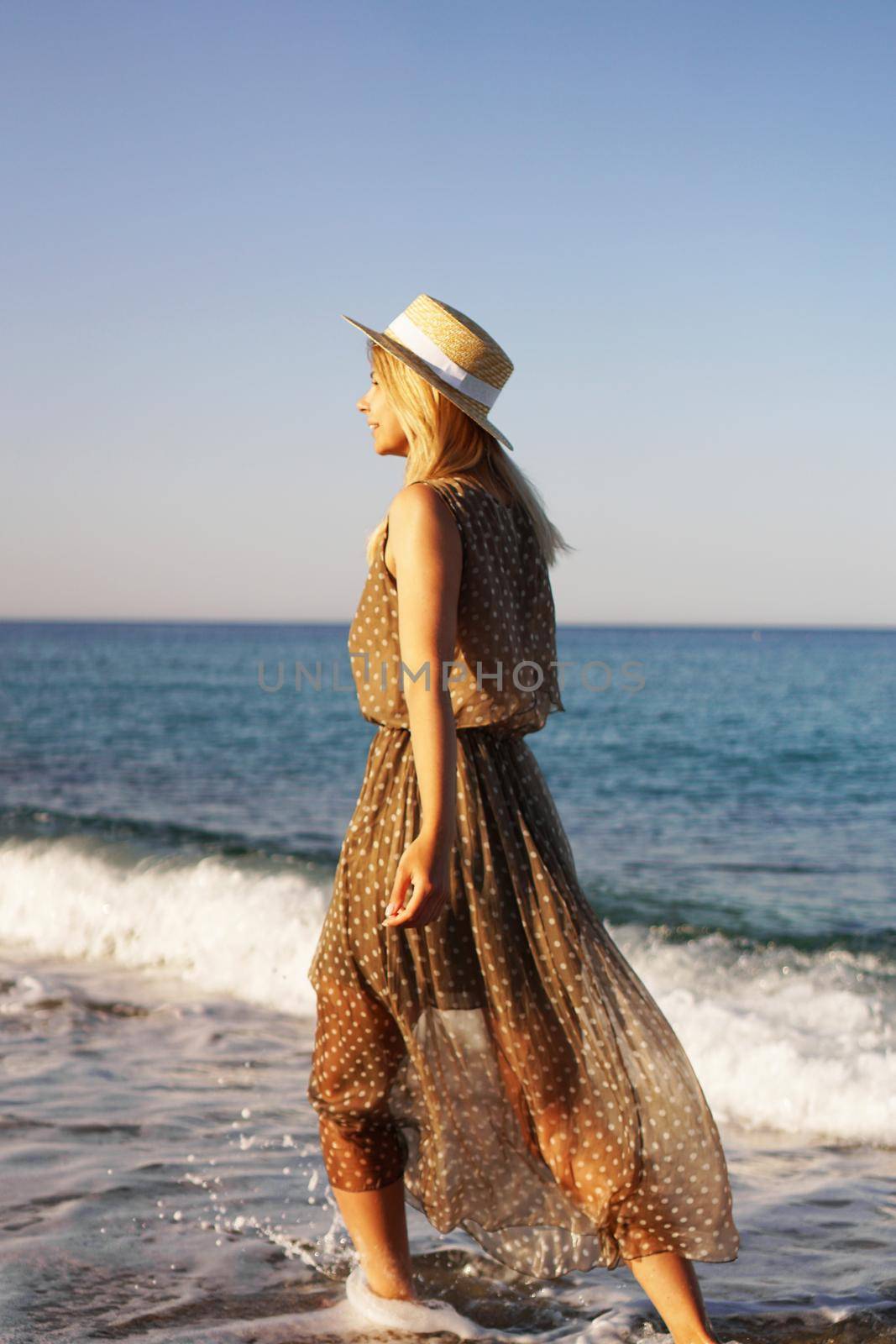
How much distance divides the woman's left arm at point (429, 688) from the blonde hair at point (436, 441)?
0.56ft

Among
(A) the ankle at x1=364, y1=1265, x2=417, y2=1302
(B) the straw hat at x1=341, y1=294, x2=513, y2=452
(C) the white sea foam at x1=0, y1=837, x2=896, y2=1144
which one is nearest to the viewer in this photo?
(B) the straw hat at x1=341, y1=294, x2=513, y2=452

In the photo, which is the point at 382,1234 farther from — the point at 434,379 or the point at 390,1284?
the point at 434,379

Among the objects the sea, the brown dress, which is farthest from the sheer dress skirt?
the sea

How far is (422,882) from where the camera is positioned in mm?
2123

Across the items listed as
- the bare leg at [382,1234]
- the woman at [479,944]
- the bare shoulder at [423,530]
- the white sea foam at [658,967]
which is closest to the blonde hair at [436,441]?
the woman at [479,944]

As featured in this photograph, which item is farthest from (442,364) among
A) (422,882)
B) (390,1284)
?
(390,1284)

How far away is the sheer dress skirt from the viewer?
2.24m

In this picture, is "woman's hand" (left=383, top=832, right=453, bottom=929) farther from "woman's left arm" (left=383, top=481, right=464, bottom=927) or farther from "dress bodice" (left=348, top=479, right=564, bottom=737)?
"dress bodice" (left=348, top=479, right=564, bottom=737)

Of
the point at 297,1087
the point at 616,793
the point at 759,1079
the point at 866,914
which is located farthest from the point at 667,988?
the point at 616,793

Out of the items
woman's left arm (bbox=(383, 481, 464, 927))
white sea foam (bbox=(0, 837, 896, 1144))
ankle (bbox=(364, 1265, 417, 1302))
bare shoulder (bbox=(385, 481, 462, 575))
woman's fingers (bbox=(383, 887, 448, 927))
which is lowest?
white sea foam (bbox=(0, 837, 896, 1144))

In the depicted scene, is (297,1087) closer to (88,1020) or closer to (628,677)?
(88,1020)

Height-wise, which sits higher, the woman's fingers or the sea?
the woman's fingers

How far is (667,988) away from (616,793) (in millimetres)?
11770

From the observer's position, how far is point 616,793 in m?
18.0
